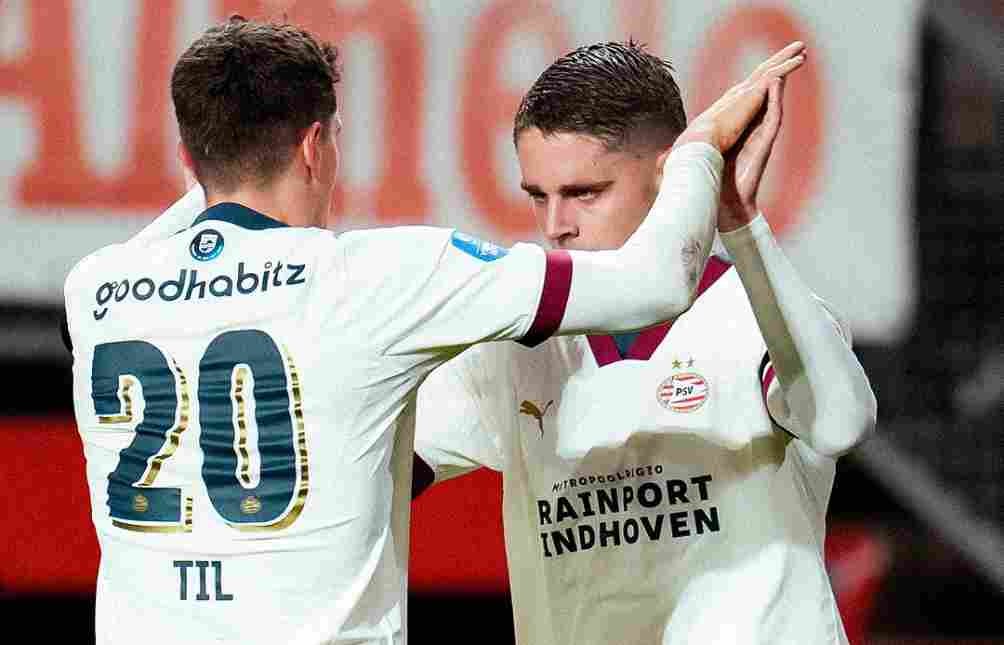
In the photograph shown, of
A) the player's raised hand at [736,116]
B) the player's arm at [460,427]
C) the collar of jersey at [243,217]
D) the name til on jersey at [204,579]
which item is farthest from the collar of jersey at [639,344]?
the name til on jersey at [204,579]

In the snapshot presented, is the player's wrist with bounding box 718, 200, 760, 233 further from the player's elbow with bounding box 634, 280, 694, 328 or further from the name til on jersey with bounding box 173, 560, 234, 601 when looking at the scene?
the name til on jersey with bounding box 173, 560, 234, 601

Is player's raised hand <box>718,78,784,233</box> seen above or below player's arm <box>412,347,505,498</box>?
above

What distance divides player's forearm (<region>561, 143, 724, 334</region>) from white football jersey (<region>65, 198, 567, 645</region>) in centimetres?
4

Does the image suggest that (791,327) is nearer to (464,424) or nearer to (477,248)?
(477,248)

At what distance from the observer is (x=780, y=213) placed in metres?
4.35

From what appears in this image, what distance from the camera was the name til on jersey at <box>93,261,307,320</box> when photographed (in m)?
1.88

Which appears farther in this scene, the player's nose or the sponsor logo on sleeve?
the player's nose

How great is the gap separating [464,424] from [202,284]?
49cm

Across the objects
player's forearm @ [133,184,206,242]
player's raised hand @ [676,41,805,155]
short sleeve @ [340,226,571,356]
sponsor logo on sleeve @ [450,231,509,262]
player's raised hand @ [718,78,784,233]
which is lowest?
player's forearm @ [133,184,206,242]

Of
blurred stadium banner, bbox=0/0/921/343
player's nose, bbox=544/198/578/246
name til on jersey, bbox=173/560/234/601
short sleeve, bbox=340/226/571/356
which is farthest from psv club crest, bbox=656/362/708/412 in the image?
blurred stadium banner, bbox=0/0/921/343

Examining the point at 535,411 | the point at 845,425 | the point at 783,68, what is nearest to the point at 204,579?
the point at 535,411

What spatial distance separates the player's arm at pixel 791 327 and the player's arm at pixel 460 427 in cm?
41

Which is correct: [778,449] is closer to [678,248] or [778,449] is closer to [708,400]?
[708,400]

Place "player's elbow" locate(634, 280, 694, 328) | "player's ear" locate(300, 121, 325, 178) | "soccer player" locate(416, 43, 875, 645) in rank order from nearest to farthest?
"player's elbow" locate(634, 280, 694, 328)
"player's ear" locate(300, 121, 325, 178)
"soccer player" locate(416, 43, 875, 645)
